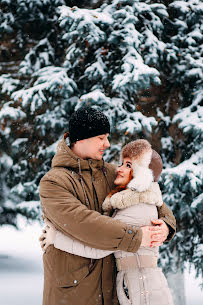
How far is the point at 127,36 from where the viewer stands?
6.40 m

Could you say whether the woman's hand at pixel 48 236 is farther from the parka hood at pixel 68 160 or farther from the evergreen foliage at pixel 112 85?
the evergreen foliage at pixel 112 85

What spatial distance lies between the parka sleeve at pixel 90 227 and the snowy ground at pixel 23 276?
263 inches

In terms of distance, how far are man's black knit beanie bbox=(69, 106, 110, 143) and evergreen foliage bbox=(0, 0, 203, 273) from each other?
11.0 feet

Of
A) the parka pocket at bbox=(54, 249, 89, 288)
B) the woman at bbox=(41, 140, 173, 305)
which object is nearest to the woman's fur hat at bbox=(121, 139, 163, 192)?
the woman at bbox=(41, 140, 173, 305)

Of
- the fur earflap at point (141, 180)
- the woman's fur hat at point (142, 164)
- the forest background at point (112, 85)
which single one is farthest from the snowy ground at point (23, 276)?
the fur earflap at point (141, 180)

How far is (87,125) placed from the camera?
272cm

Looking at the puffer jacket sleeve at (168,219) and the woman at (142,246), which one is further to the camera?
the puffer jacket sleeve at (168,219)

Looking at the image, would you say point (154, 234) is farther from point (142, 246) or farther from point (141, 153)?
point (141, 153)

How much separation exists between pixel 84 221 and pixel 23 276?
11.9 meters

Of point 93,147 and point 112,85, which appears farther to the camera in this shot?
point 112,85

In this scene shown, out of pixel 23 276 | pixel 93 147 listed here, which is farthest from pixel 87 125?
pixel 23 276

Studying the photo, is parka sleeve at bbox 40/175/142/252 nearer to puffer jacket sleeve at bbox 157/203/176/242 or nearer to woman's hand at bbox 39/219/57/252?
woman's hand at bbox 39/219/57/252

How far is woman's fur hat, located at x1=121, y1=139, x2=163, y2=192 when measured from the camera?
2.53 metres

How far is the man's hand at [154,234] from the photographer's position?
7.82ft
